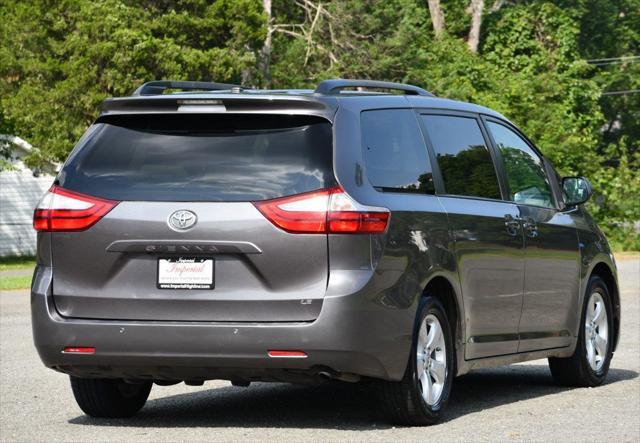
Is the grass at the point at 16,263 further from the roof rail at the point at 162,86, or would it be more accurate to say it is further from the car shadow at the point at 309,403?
the roof rail at the point at 162,86

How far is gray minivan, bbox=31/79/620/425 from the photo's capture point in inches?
306

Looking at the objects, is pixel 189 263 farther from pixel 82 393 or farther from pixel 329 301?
pixel 82 393

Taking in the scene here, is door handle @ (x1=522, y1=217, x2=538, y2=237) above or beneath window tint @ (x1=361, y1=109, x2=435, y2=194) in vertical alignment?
beneath

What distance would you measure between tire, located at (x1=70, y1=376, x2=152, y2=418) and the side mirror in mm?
3342

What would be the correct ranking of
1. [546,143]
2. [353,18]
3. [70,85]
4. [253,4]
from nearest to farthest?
[70,85]
[253,4]
[546,143]
[353,18]

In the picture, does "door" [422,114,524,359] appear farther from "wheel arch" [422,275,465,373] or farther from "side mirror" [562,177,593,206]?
"side mirror" [562,177,593,206]

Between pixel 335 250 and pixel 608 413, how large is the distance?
2329mm

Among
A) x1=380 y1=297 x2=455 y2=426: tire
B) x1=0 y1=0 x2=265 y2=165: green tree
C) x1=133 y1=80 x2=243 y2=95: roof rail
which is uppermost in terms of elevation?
x1=133 y1=80 x2=243 y2=95: roof rail

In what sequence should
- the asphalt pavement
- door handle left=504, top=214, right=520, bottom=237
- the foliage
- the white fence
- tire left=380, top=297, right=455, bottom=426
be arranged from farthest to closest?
1. the white fence
2. the foliage
3. door handle left=504, top=214, right=520, bottom=237
4. tire left=380, top=297, right=455, bottom=426
5. the asphalt pavement

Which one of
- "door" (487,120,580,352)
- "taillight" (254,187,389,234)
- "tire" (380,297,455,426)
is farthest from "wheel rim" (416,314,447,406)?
"door" (487,120,580,352)

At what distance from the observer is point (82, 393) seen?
347 inches

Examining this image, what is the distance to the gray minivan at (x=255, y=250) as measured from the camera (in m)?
7.78

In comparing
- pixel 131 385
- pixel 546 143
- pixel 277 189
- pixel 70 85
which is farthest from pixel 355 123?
pixel 546 143

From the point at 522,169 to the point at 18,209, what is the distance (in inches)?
1441
